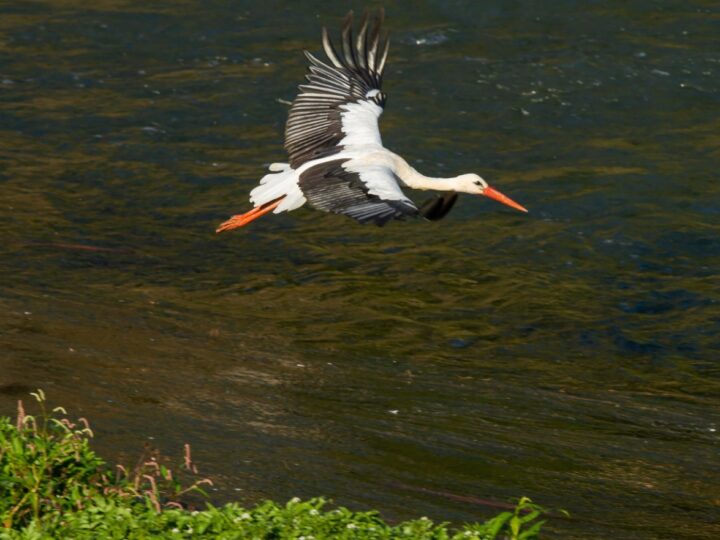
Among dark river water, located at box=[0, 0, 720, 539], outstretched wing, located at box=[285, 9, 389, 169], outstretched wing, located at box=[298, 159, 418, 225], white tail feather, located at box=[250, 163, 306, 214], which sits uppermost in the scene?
outstretched wing, located at box=[285, 9, 389, 169]

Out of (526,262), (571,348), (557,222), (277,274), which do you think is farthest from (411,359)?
(557,222)

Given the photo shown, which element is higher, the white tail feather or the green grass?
the white tail feather

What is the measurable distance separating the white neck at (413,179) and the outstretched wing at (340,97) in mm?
343

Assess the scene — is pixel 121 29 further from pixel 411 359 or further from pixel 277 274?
pixel 411 359

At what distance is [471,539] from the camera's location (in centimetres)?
458

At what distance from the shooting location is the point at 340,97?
360 inches

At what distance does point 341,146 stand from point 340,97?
1.74ft

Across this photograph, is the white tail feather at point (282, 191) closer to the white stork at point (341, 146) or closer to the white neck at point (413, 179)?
the white stork at point (341, 146)

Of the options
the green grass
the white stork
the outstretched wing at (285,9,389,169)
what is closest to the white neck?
the white stork

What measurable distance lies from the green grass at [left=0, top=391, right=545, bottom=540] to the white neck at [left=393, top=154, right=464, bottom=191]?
377 cm

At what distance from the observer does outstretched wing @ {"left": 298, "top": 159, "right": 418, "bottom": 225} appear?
702cm

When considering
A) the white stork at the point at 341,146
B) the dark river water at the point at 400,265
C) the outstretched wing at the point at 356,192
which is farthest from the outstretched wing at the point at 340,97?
the dark river water at the point at 400,265

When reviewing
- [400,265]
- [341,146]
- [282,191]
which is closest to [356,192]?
[282,191]

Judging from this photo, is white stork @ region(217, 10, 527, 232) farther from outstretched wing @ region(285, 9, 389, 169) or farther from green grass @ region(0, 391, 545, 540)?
green grass @ region(0, 391, 545, 540)
